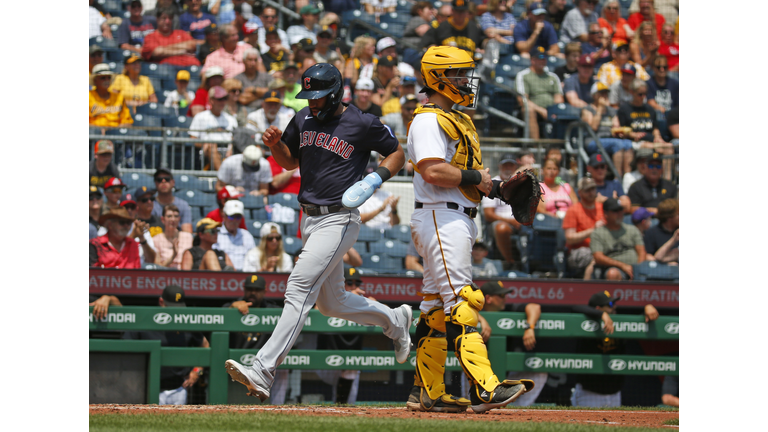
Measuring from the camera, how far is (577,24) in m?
12.1

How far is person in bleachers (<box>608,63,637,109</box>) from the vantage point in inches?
414

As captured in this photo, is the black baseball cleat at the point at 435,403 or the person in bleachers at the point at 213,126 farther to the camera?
the person in bleachers at the point at 213,126

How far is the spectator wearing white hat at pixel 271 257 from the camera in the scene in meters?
7.57

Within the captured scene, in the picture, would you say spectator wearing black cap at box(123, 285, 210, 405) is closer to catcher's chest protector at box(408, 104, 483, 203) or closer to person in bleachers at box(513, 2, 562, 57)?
catcher's chest protector at box(408, 104, 483, 203)

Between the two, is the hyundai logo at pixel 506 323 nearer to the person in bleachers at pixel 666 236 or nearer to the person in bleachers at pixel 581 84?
the person in bleachers at pixel 666 236

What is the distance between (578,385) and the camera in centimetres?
727

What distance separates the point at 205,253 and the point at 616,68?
21.6 ft

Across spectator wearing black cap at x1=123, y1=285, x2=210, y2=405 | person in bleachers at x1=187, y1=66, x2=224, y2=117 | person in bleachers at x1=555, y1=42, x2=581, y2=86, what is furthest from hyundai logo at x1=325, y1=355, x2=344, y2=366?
person in bleachers at x1=555, y1=42, x2=581, y2=86

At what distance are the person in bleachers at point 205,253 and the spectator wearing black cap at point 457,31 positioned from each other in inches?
185

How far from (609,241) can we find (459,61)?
13.1 feet

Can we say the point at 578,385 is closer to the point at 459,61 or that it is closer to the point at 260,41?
the point at 459,61

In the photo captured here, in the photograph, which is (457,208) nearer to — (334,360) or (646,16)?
(334,360)

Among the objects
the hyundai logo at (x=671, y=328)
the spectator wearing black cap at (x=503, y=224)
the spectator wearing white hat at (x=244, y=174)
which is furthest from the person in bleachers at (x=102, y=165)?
the hyundai logo at (x=671, y=328)

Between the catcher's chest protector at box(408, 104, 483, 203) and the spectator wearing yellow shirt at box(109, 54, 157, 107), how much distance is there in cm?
574
